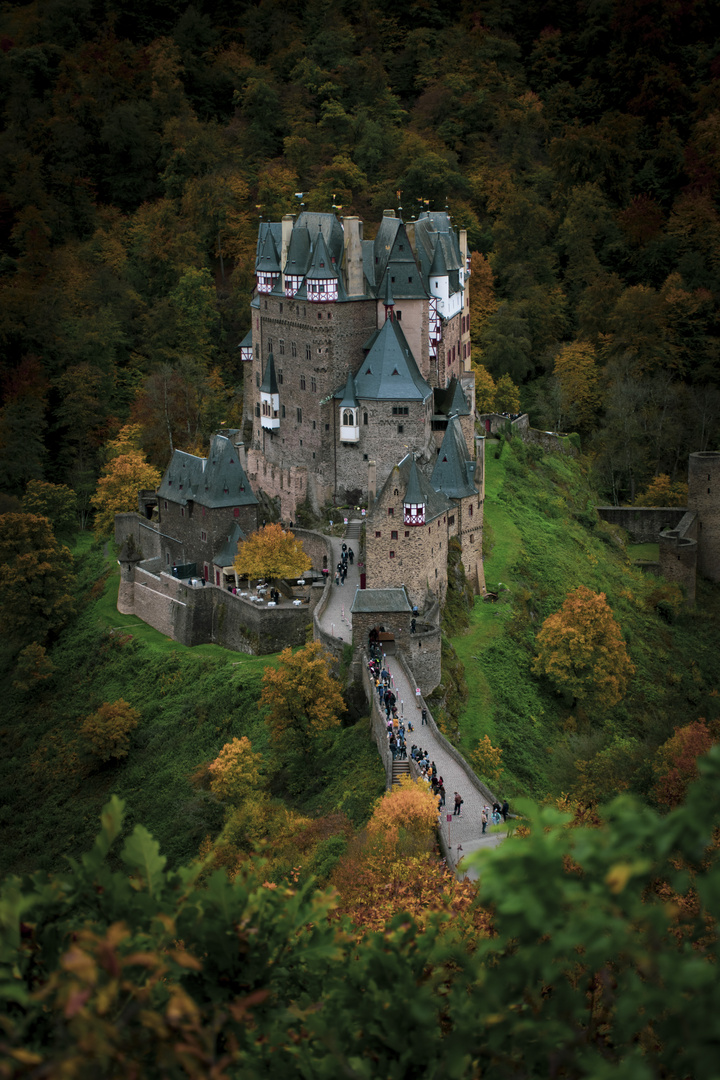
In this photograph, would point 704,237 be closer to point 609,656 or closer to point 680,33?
point 680,33

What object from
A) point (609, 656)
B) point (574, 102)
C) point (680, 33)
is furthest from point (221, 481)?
point (680, 33)

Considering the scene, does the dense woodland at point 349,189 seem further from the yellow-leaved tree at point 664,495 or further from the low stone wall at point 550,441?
the yellow-leaved tree at point 664,495

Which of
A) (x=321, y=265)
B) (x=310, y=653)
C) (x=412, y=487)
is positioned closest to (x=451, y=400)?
(x=321, y=265)

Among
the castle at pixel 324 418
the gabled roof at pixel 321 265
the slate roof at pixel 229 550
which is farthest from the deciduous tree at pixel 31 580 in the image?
the gabled roof at pixel 321 265

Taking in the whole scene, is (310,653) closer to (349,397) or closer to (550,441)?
(349,397)

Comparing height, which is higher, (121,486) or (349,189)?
(349,189)

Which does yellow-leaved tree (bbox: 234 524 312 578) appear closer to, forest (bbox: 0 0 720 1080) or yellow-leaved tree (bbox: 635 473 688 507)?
forest (bbox: 0 0 720 1080)

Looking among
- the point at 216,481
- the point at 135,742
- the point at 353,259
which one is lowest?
the point at 135,742
